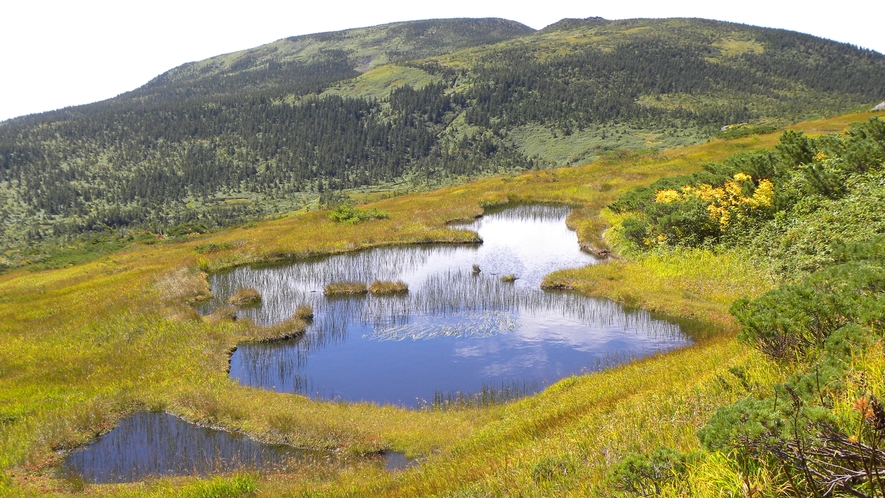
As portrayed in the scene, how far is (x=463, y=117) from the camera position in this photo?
441 feet

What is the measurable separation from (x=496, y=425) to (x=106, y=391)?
1279 cm

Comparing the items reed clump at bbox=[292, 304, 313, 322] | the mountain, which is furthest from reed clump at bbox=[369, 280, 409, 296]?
the mountain

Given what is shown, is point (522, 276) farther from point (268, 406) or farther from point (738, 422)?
point (738, 422)

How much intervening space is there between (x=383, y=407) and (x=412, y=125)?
127 meters

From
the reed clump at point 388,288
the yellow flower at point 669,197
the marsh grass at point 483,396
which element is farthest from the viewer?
the yellow flower at point 669,197

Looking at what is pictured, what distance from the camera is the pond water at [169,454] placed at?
43.6 feet

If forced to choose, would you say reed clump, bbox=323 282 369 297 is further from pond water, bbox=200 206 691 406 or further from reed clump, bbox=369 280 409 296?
pond water, bbox=200 206 691 406

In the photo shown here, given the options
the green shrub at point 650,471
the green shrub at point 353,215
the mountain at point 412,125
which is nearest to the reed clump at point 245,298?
the green shrub at point 353,215

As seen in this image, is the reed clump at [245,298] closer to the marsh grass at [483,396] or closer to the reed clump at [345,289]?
the reed clump at [345,289]

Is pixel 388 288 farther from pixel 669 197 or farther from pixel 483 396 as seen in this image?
pixel 669 197

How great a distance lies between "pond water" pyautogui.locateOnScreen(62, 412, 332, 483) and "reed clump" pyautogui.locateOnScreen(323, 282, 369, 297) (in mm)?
12604

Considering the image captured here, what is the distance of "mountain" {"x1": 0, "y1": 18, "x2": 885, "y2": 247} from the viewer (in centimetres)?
10069

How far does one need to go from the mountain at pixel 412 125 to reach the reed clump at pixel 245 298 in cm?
5253

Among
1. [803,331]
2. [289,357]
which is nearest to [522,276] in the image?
[289,357]
